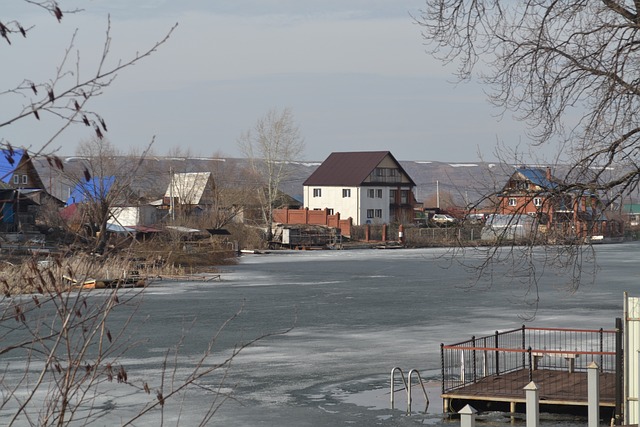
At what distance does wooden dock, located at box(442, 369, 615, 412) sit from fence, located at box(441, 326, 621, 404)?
0.02 meters

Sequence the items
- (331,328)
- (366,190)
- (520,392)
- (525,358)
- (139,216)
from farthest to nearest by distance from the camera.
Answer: (366,190)
(139,216)
(331,328)
(525,358)
(520,392)

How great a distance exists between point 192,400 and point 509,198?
6911mm

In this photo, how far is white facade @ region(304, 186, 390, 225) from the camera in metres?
109

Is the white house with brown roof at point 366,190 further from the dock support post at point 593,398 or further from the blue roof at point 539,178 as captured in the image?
the dock support post at point 593,398

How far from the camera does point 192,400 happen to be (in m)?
17.5

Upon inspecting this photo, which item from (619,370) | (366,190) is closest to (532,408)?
(619,370)

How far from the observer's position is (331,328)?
2903 centimetres

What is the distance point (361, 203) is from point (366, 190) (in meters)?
1.80

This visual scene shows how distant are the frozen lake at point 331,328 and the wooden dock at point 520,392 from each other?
1.24ft

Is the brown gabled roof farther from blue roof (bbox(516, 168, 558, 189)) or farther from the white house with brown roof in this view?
blue roof (bbox(516, 168, 558, 189))

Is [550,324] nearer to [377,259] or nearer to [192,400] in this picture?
[192,400]

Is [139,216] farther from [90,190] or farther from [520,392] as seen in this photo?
[90,190]

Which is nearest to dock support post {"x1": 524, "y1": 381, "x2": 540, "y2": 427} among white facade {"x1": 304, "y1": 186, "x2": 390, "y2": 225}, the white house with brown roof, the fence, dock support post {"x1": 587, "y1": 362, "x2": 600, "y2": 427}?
dock support post {"x1": 587, "y1": 362, "x2": 600, "y2": 427}

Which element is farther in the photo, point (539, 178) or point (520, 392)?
point (520, 392)
